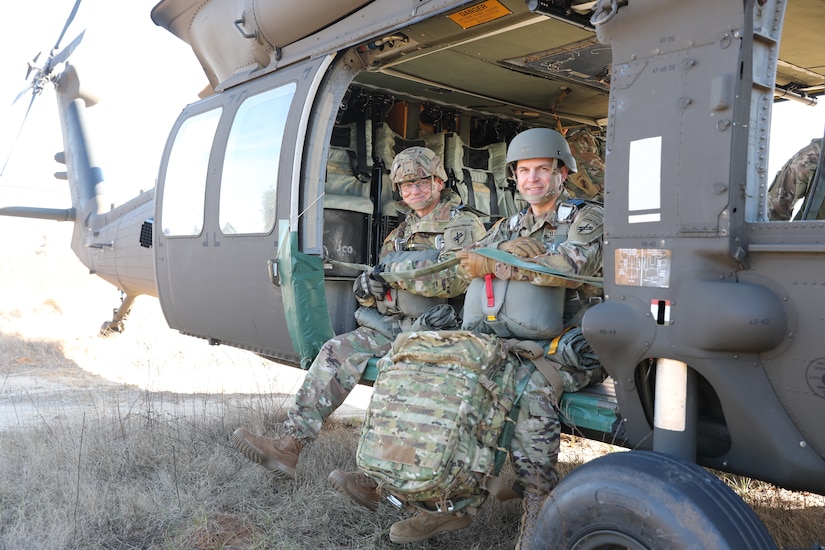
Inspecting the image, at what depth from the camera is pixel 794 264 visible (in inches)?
83.7

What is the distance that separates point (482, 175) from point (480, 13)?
8.94 ft

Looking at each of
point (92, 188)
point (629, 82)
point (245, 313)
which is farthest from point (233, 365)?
point (629, 82)

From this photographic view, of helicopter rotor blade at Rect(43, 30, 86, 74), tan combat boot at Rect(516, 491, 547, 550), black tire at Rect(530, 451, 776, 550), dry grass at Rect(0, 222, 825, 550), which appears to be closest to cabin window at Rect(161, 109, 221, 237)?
dry grass at Rect(0, 222, 825, 550)

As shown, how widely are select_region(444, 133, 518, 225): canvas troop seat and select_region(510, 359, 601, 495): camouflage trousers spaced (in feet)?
10.8

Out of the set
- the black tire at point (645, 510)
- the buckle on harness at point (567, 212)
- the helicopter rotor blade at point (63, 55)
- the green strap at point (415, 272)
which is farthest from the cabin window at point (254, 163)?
the helicopter rotor blade at point (63, 55)

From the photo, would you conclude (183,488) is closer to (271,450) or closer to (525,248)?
(271,450)

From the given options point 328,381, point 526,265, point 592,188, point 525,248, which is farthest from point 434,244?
point 592,188

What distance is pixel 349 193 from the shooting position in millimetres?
5344

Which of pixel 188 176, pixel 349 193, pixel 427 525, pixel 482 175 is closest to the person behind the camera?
pixel 427 525

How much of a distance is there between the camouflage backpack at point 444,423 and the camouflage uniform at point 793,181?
1.77 m

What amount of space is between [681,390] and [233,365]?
293 inches

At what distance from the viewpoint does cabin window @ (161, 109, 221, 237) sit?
16.5 feet

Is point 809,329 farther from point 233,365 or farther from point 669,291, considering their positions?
point 233,365

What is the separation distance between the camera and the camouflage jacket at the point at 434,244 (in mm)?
3738
